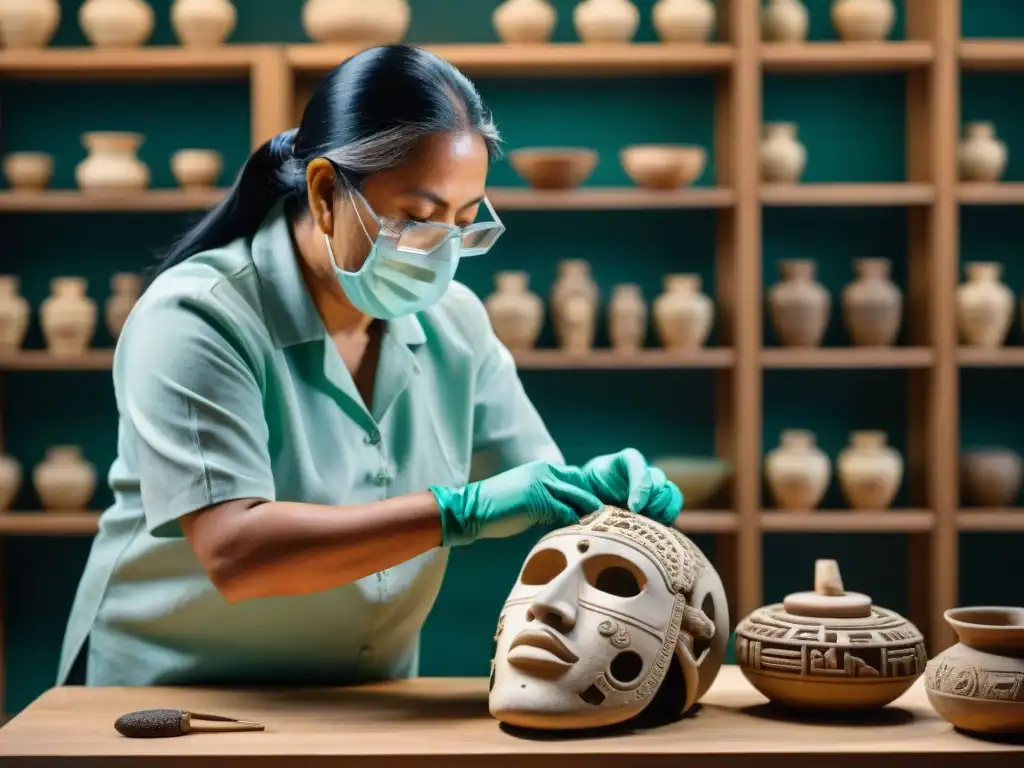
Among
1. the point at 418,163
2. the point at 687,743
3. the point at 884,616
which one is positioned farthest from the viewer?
the point at 418,163

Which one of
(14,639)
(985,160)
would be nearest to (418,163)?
(985,160)

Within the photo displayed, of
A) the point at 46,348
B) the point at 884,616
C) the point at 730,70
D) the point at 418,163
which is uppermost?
the point at 730,70

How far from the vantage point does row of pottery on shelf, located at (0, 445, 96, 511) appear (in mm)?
4176

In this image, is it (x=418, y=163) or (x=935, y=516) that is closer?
(x=418, y=163)

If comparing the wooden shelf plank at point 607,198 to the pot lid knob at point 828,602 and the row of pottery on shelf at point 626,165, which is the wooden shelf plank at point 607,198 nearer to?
the row of pottery on shelf at point 626,165

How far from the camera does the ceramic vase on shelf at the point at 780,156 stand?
13.7ft

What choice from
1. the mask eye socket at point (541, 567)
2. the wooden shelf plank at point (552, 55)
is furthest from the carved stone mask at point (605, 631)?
the wooden shelf plank at point (552, 55)

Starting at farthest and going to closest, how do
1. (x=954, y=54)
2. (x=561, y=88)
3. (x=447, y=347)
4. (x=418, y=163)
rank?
(x=561, y=88) → (x=954, y=54) → (x=447, y=347) → (x=418, y=163)

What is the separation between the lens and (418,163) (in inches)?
72.1

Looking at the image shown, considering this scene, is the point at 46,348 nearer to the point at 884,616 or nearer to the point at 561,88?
the point at 561,88

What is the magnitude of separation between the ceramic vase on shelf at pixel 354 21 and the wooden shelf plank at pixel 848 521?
1973 mm

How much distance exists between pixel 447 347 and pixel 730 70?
2.41 metres

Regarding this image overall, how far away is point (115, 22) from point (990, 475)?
320 centimetres

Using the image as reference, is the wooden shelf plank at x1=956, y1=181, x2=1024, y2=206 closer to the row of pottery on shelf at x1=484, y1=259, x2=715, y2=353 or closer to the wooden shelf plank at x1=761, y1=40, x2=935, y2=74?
the wooden shelf plank at x1=761, y1=40, x2=935, y2=74
